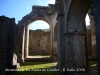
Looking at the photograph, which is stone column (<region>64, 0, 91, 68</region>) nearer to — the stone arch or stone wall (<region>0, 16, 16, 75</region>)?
stone wall (<region>0, 16, 16, 75</region>)

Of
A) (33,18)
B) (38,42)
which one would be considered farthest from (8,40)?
(38,42)

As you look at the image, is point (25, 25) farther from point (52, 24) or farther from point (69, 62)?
point (69, 62)

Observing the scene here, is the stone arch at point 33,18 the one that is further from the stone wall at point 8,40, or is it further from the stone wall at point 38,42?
the stone wall at point 38,42

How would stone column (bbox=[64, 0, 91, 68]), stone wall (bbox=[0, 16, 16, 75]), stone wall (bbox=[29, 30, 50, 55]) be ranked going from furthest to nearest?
stone wall (bbox=[29, 30, 50, 55]) → stone wall (bbox=[0, 16, 16, 75]) → stone column (bbox=[64, 0, 91, 68])

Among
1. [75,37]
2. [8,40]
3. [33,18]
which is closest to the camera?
[75,37]

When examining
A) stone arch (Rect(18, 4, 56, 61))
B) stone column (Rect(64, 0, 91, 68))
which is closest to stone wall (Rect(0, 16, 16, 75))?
stone column (Rect(64, 0, 91, 68))

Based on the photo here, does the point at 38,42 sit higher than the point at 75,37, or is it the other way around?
the point at 75,37

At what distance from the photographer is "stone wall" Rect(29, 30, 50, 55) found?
79.7ft

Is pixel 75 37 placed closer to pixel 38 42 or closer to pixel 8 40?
pixel 8 40

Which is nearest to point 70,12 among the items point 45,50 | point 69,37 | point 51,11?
point 69,37

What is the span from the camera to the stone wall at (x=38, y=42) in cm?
2430

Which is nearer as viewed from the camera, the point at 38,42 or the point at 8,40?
the point at 8,40

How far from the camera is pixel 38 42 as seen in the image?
24969 millimetres

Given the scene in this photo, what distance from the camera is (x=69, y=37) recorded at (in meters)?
7.02
